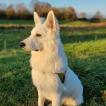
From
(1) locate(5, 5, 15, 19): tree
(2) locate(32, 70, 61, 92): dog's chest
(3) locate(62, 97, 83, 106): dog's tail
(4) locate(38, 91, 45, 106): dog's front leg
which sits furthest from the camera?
(1) locate(5, 5, 15, 19): tree

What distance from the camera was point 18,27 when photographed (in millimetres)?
25891

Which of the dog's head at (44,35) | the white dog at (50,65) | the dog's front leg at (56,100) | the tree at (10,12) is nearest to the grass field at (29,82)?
the white dog at (50,65)

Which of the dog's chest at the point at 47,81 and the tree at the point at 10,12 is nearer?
the dog's chest at the point at 47,81

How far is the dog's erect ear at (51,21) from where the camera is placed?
6591mm

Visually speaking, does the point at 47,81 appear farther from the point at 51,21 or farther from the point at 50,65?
the point at 51,21

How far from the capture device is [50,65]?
22.9 feet

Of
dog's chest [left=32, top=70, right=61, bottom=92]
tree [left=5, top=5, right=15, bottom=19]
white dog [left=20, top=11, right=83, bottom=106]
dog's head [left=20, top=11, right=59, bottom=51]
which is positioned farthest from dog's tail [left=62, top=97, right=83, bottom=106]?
tree [left=5, top=5, right=15, bottom=19]

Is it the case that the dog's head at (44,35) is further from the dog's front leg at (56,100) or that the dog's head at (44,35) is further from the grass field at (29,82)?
the grass field at (29,82)

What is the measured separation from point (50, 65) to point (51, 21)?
71 cm

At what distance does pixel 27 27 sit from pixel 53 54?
18836 mm

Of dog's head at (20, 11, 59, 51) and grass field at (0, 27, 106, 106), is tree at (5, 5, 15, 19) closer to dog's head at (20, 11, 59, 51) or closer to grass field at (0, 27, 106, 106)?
grass field at (0, 27, 106, 106)

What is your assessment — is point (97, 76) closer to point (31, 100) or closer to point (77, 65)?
point (77, 65)

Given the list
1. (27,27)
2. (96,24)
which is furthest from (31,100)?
(96,24)

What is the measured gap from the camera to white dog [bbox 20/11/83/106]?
667 centimetres
